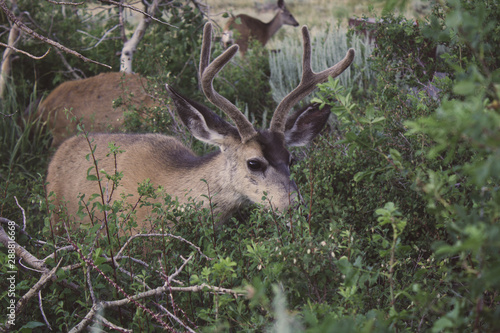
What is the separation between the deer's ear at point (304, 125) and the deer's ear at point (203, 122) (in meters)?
0.49

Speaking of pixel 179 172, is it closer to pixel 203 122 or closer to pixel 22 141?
pixel 203 122

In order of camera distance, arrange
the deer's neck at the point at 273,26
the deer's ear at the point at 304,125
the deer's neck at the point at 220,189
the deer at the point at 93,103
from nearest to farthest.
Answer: the deer's neck at the point at 220,189 < the deer's ear at the point at 304,125 < the deer at the point at 93,103 < the deer's neck at the point at 273,26

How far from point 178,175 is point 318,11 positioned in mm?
14408

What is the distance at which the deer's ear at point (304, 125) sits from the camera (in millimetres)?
4223

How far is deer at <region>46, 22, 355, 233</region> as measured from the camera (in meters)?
3.81

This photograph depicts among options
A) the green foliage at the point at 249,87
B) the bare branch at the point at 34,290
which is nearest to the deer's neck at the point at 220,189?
the bare branch at the point at 34,290

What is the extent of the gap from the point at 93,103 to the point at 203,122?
2529mm

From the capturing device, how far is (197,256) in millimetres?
3061

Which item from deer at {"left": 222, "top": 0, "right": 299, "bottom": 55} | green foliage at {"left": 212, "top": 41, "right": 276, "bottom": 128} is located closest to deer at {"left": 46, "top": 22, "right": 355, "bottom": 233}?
green foliage at {"left": 212, "top": 41, "right": 276, "bottom": 128}

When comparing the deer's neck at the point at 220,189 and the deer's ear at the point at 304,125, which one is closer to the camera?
the deer's neck at the point at 220,189

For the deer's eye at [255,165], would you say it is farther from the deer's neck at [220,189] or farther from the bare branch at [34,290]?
the bare branch at [34,290]

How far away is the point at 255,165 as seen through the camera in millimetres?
3861

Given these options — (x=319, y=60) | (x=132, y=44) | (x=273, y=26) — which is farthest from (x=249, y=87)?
(x=273, y=26)

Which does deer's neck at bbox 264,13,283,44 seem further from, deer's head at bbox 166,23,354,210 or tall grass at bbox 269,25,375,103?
deer's head at bbox 166,23,354,210
